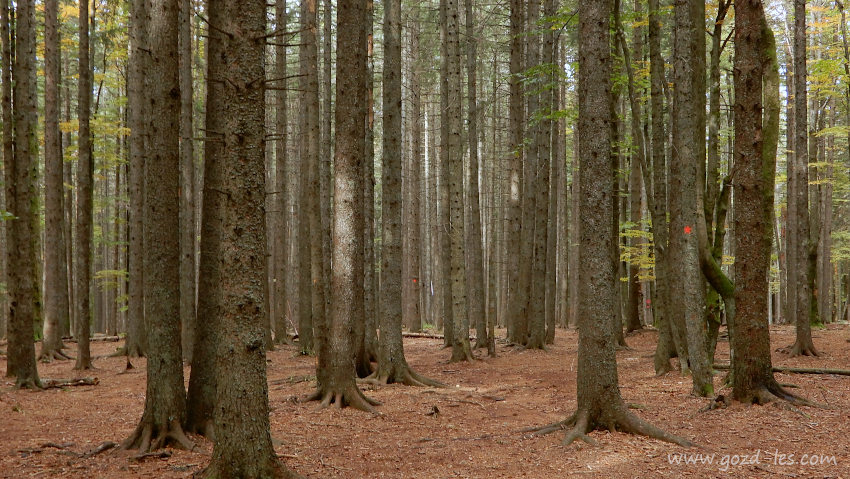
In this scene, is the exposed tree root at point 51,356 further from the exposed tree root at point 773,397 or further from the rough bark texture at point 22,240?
the exposed tree root at point 773,397

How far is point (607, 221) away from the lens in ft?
20.2

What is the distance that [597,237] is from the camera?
614 cm

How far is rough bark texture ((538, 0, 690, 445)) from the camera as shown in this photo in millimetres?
6145

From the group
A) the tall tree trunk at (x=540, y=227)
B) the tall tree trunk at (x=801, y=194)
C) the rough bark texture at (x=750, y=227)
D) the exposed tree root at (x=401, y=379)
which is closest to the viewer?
the rough bark texture at (x=750, y=227)

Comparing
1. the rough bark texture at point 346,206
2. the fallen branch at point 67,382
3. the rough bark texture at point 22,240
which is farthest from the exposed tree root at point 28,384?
the rough bark texture at point 346,206

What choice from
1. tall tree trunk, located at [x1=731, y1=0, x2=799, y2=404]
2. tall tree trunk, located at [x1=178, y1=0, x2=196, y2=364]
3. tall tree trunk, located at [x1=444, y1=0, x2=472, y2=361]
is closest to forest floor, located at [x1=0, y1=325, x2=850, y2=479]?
tall tree trunk, located at [x1=731, y1=0, x2=799, y2=404]

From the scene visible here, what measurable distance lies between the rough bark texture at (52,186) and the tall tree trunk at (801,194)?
1605 cm

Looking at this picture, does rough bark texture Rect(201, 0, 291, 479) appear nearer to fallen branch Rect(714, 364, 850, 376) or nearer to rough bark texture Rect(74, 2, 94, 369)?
fallen branch Rect(714, 364, 850, 376)

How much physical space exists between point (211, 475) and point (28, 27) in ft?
32.0

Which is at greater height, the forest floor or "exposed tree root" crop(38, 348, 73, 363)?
the forest floor

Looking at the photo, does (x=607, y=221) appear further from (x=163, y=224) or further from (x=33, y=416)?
(x=33, y=416)

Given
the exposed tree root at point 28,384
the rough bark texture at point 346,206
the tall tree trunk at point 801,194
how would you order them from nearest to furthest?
the rough bark texture at point 346,206
the exposed tree root at point 28,384
the tall tree trunk at point 801,194

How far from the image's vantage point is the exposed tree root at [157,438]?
575 cm

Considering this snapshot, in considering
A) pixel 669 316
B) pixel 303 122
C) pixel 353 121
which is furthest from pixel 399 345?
pixel 303 122
